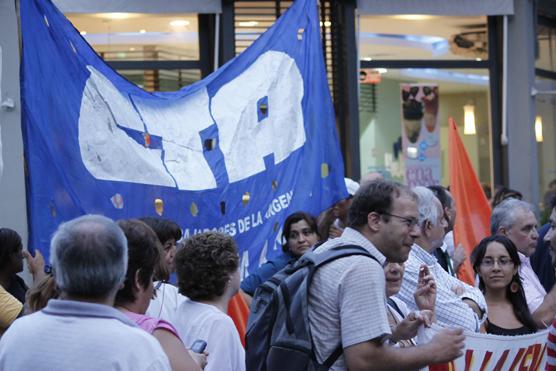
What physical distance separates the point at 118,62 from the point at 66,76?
724 cm

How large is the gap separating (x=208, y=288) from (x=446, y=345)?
1.39m

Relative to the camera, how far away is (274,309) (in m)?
5.46

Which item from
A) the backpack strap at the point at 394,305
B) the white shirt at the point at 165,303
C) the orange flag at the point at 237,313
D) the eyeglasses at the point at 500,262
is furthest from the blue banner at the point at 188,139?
the backpack strap at the point at 394,305

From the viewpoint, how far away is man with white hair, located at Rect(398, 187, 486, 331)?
6.67 metres

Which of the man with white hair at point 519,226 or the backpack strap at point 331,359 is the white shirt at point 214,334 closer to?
the backpack strap at point 331,359

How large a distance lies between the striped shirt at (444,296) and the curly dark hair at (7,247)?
2335 mm

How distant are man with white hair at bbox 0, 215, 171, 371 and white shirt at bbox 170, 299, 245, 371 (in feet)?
6.04

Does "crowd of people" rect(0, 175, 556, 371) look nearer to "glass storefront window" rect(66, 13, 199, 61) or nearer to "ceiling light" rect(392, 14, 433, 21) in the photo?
"glass storefront window" rect(66, 13, 199, 61)

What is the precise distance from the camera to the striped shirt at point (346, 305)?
5.15 metres

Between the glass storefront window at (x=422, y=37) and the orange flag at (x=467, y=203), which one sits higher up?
the glass storefront window at (x=422, y=37)

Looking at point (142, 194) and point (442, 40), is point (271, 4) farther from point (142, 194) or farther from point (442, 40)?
point (142, 194)

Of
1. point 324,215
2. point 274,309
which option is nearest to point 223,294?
point 274,309

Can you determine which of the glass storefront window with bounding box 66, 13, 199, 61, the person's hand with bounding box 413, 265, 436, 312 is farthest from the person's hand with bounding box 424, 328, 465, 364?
the glass storefront window with bounding box 66, 13, 199, 61

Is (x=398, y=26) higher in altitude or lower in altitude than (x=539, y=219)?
higher
